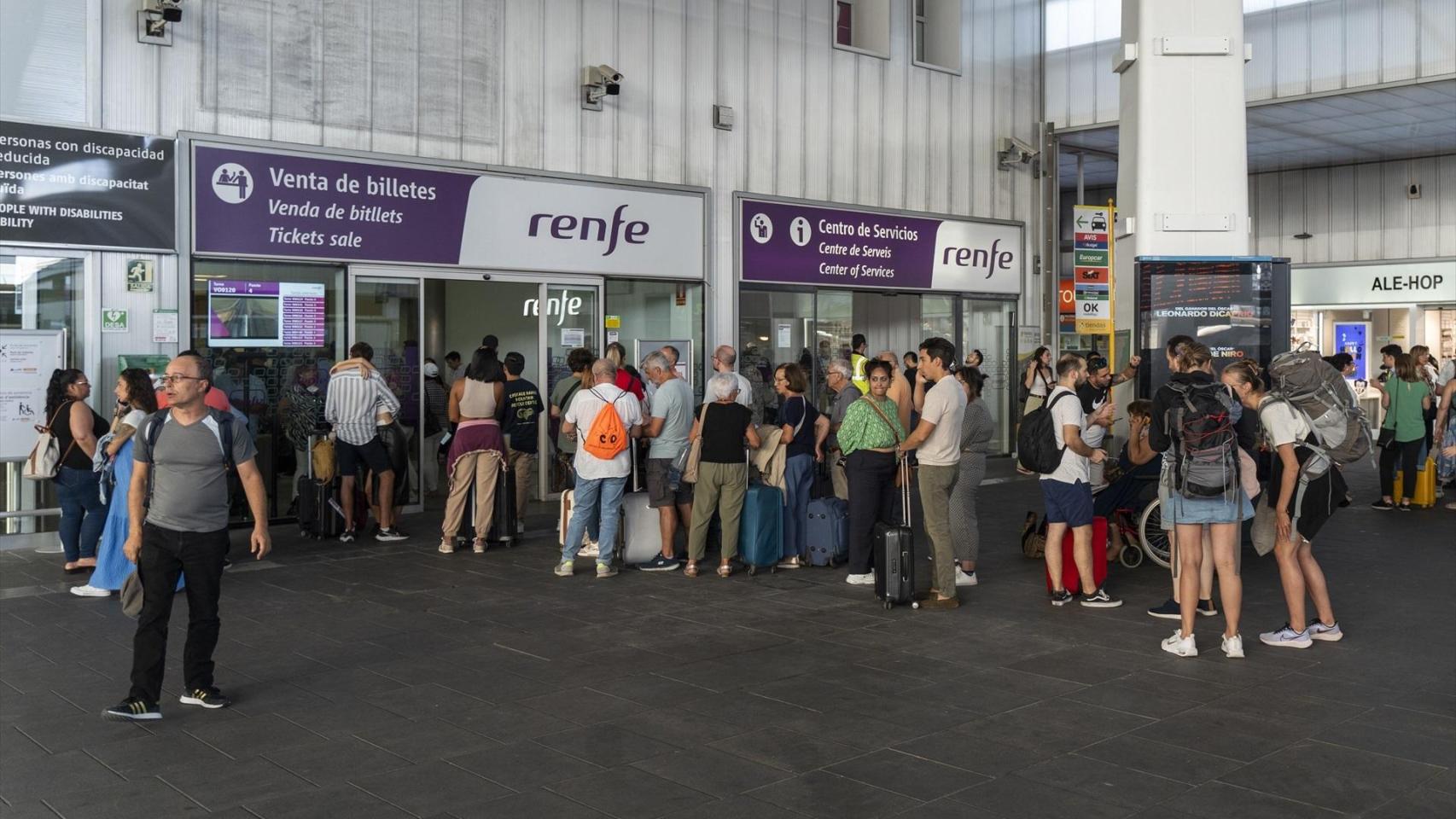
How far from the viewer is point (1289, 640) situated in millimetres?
7258

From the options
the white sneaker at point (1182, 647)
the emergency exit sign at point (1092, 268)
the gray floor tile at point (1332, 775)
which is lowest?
the gray floor tile at point (1332, 775)

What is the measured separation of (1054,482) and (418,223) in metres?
7.56

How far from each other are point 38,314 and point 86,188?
3.79 feet

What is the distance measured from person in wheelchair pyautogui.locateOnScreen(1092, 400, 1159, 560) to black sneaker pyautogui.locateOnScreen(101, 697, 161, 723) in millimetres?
6616

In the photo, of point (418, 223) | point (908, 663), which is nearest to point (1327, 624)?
point (908, 663)

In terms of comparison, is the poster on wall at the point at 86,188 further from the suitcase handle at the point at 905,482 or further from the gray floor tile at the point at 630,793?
the gray floor tile at the point at 630,793

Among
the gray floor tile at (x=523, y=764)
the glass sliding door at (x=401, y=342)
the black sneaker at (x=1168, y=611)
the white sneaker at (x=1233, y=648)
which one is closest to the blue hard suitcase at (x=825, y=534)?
the black sneaker at (x=1168, y=611)

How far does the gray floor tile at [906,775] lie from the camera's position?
484cm

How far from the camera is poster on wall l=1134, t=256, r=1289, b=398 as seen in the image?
11.1 m

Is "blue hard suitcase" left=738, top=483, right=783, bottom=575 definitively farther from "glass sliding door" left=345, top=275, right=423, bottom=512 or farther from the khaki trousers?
"glass sliding door" left=345, top=275, right=423, bottom=512

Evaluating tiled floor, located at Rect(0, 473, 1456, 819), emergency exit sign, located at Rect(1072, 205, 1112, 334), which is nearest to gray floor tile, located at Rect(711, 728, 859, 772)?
tiled floor, located at Rect(0, 473, 1456, 819)

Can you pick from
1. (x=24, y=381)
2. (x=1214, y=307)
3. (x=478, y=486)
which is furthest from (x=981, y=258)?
(x=24, y=381)

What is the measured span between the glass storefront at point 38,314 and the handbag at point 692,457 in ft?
17.2

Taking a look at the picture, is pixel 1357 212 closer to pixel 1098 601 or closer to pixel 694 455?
pixel 1098 601
